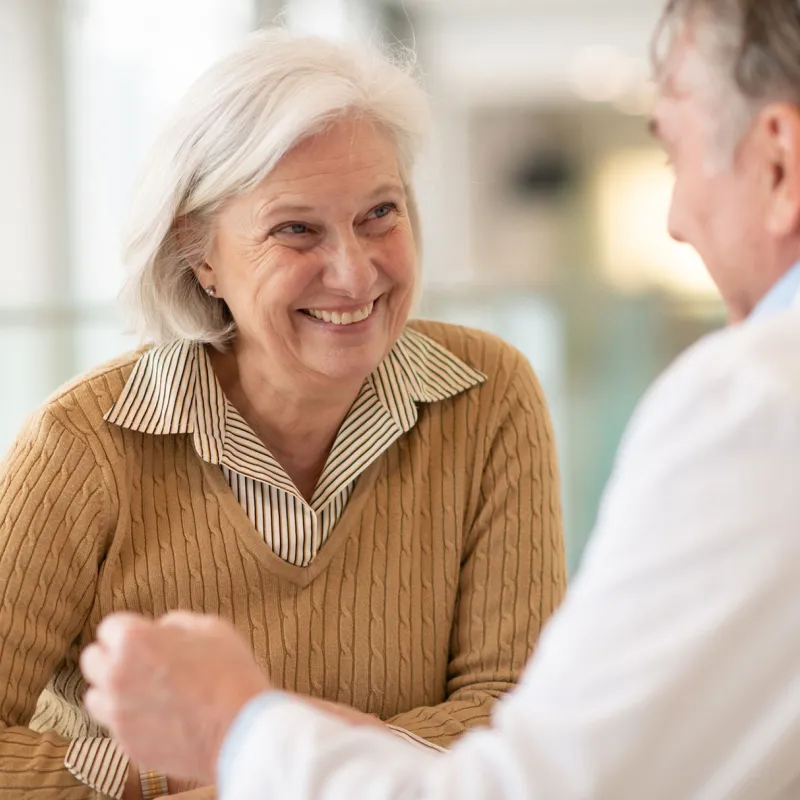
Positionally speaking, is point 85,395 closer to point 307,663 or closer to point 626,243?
point 307,663

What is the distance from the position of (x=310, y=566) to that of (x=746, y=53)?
0.98m

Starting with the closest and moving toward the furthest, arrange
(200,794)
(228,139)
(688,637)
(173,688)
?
(688,637) < (173,688) < (200,794) < (228,139)

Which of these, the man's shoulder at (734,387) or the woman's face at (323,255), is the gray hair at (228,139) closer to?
the woman's face at (323,255)

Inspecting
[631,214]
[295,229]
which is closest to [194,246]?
[295,229]

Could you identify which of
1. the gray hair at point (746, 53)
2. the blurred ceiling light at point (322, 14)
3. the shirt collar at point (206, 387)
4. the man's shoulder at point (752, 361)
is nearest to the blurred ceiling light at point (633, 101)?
the blurred ceiling light at point (322, 14)

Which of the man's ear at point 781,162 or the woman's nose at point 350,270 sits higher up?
the man's ear at point 781,162

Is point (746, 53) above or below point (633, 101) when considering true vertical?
below

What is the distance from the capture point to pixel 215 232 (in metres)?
1.75

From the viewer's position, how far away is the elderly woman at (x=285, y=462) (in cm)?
163

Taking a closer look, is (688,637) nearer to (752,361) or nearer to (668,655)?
(668,655)

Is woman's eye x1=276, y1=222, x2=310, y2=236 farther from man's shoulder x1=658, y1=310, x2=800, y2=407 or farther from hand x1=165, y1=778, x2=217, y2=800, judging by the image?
man's shoulder x1=658, y1=310, x2=800, y2=407

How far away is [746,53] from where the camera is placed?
1021 millimetres

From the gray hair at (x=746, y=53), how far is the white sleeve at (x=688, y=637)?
0.27m

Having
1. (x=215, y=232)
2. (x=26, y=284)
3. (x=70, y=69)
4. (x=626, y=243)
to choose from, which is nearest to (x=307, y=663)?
(x=215, y=232)
